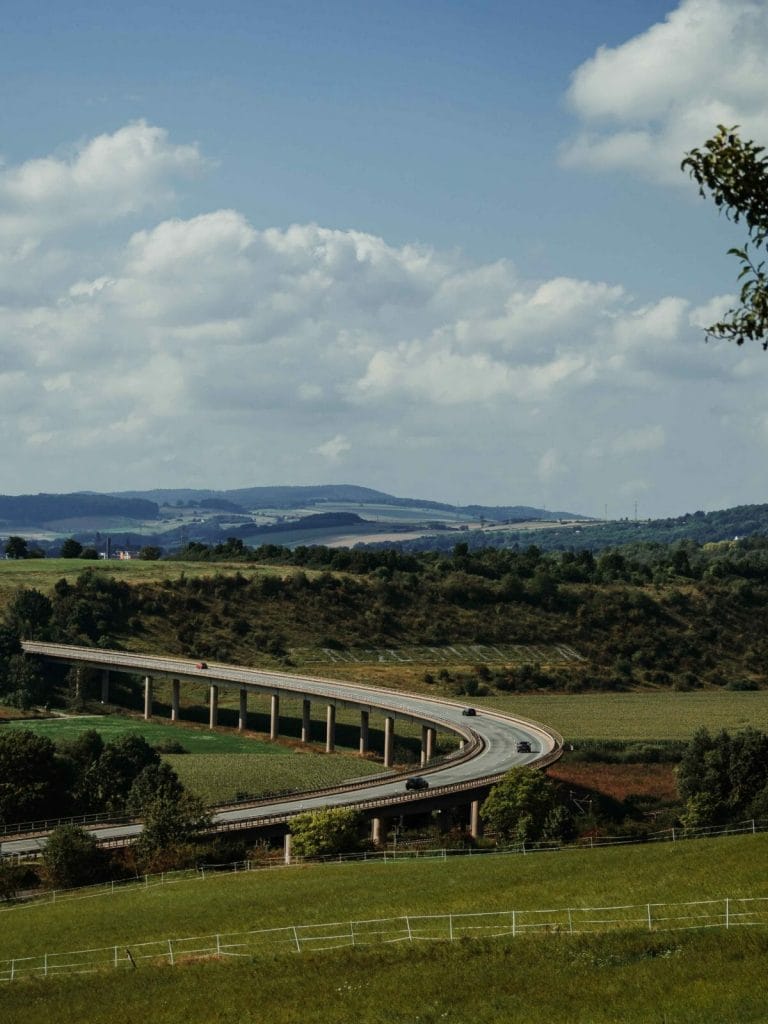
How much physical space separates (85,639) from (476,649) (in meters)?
50.1

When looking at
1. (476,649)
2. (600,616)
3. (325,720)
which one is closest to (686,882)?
(325,720)

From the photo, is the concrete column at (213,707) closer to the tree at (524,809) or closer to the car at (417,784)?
the car at (417,784)

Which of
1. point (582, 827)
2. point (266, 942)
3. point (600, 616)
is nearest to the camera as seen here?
point (266, 942)

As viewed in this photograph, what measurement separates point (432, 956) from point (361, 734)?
3679 inches

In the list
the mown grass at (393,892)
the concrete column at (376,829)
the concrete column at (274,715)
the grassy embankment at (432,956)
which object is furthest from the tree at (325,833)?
the concrete column at (274,715)

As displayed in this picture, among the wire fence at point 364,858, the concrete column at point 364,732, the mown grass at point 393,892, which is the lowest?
the concrete column at point 364,732

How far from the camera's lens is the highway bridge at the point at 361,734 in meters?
84.8

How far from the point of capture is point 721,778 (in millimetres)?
87750

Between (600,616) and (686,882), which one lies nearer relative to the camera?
(686,882)

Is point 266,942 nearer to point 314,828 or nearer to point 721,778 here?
point 314,828

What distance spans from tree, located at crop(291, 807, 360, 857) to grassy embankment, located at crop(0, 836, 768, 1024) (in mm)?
10974

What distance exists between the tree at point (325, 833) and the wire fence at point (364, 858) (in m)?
0.64

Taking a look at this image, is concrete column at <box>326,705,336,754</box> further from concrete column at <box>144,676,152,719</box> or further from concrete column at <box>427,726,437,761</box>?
concrete column at <box>144,676,152,719</box>

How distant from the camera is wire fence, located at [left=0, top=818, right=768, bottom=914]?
215 ft
